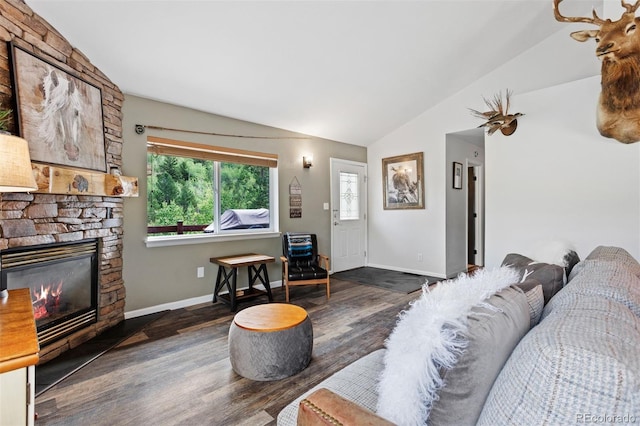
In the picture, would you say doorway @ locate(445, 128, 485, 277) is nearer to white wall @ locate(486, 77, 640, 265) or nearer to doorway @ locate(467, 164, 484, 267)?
doorway @ locate(467, 164, 484, 267)

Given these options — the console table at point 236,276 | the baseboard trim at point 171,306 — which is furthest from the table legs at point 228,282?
the baseboard trim at point 171,306

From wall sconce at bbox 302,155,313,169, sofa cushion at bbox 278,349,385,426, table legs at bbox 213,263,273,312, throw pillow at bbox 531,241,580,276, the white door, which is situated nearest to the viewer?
sofa cushion at bbox 278,349,385,426

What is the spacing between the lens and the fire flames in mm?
2309

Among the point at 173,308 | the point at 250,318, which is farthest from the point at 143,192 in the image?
the point at 250,318

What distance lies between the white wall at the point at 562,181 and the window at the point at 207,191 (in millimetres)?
2949

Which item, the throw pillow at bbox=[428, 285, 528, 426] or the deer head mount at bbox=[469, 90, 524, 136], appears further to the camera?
the deer head mount at bbox=[469, 90, 524, 136]

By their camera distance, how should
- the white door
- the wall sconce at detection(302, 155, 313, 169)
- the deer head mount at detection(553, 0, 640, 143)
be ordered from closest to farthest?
the deer head mount at detection(553, 0, 640, 143) < the wall sconce at detection(302, 155, 313, 169) < the white door

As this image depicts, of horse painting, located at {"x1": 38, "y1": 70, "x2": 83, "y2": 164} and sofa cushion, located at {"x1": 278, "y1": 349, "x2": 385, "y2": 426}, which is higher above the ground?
horse painting, located at {"x1": 38, "y1": 70, "x2": 83, "y2": 164}

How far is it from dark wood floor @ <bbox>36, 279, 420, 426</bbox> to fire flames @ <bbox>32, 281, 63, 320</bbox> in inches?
21.9

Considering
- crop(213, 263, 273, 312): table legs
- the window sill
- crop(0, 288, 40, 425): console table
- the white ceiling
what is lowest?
crop(213, 263, 273, 312): table legs

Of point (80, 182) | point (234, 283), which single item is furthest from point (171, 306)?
point (80, 182)

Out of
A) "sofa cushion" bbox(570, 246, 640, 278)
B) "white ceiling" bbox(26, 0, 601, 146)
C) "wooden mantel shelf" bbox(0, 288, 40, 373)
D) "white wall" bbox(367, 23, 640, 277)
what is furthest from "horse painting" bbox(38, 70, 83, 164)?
"white wall" bbox(367, 23, 640, 277)

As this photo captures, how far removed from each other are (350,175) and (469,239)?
263cm

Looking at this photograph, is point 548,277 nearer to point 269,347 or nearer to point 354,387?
point 354,387
